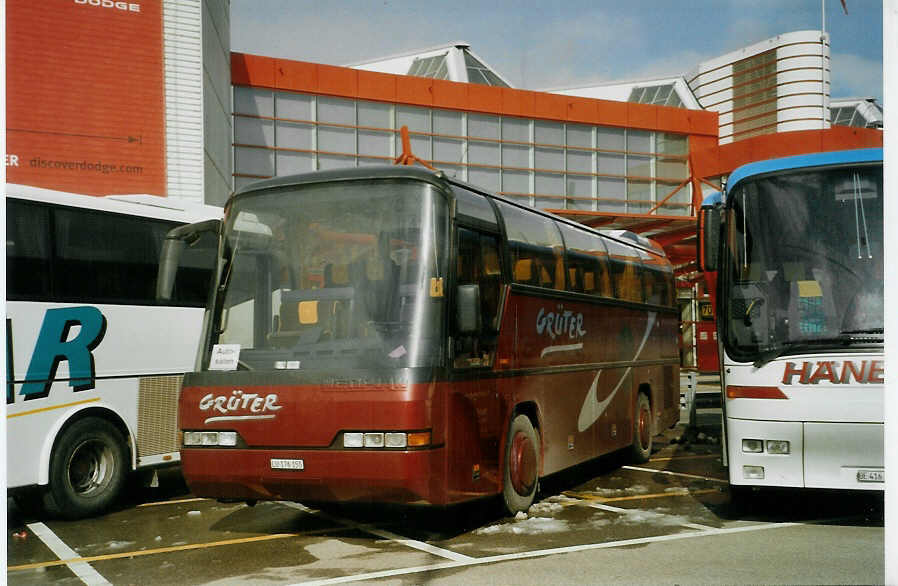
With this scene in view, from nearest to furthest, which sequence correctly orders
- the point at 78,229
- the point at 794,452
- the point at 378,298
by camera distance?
the point at 378,298 < the point at 794,452 < the point at 78,229

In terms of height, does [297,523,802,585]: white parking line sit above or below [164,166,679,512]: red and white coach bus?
below

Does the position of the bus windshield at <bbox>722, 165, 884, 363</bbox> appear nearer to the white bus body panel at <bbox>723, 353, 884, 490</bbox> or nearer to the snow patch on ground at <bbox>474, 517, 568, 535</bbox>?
the white bus body panel at <bbox>723, 353, 884, 490</bbox>

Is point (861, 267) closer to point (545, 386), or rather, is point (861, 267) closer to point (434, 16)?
point (545, 386)

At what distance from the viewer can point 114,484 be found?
9.97 metres

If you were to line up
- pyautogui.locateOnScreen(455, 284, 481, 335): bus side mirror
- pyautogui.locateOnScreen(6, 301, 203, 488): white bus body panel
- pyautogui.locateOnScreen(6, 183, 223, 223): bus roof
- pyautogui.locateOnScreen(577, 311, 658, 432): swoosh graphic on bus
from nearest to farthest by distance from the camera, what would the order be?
pyautogui.locateOnScreen(455, 284, 481, 335): bus side mirror
pyautogui.locateOnScreen(6, 301, 203, 488): white bus body panel
pyautogui.locateOnScreen(6, 183, 223, 223): bus roof
pyautogui.locateOnScreen(577, 311, 658, 432): swoosh graphic on bus

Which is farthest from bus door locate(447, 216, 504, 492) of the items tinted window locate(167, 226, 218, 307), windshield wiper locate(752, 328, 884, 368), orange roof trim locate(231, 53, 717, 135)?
orange roof trim locate(231, 53, 717, 135)

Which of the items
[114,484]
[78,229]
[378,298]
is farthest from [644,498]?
[78,229]

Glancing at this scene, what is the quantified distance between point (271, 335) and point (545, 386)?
3.16m

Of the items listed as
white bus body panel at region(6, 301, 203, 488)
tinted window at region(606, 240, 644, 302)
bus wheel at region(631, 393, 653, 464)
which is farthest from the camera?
bus wheel at region(631, 393, 653, 464)

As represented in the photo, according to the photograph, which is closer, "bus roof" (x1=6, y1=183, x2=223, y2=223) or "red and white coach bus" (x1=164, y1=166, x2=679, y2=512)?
"red and white coach bus" (x1=164, y1=166, x2=679, y2=512)

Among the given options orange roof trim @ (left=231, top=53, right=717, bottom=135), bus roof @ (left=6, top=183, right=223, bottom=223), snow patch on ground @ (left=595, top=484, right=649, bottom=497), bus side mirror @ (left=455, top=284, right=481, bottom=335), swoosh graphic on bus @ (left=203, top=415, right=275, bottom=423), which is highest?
orange roof trim @ (left=231, top=53, right=717, bottom=135)

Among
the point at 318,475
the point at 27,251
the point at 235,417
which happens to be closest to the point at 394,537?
the point at 318,475

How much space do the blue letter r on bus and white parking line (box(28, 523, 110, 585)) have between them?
1253mm

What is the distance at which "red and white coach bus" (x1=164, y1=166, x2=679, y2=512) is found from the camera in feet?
24.4
